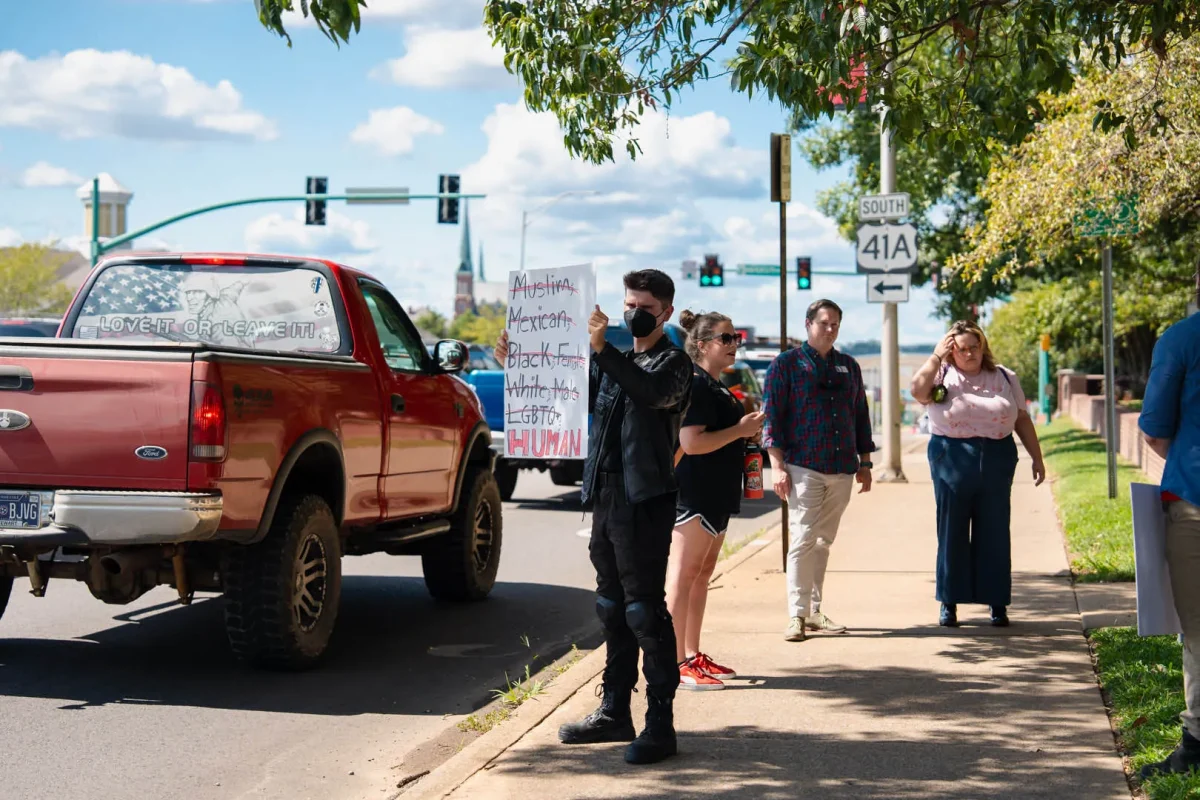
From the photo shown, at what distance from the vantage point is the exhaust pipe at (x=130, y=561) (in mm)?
7152

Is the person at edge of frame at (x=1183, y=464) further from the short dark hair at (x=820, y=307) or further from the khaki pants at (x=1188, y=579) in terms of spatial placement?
the short dark hair at (x=820, y=307)

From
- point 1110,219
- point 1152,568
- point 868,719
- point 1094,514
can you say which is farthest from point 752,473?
point 1094,514

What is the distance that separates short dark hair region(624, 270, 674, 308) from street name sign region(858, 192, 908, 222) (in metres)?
10.5

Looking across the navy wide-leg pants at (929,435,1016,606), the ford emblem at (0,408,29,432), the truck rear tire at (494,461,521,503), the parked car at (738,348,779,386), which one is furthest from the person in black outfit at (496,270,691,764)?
the parked car at (738,348,779,386)

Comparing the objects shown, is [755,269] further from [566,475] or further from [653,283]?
[653,283]

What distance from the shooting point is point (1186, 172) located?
46.4 feet

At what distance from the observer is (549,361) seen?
716 centimetres

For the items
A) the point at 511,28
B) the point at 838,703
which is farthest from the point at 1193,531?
the point at 511,28

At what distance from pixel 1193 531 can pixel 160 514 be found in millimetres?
4321

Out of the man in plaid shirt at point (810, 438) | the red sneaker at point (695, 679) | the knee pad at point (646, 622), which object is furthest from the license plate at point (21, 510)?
the man in plaid shirt at point (810, 438)

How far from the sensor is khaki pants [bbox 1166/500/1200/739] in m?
5.20

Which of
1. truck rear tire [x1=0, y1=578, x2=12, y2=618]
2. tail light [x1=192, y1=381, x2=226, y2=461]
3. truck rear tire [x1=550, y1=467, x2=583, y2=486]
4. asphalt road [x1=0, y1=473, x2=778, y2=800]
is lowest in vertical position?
asphalt road [x1=0, y1=473, x2=778, y2=800]

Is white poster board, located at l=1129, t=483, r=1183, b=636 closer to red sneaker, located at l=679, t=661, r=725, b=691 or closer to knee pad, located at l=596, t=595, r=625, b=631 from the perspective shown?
knee pad, located at l=596, t=595, r=625, b=631

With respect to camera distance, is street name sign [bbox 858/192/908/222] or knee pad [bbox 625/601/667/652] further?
street name sign [bbox 858/192/908/222]
